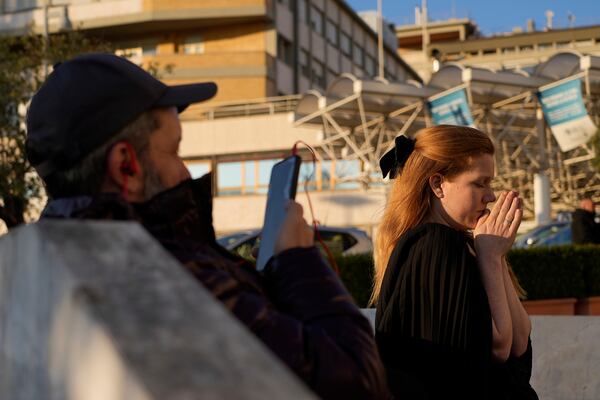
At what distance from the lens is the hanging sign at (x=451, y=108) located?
34031 millimetres

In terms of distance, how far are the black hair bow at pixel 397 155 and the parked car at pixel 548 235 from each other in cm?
1937

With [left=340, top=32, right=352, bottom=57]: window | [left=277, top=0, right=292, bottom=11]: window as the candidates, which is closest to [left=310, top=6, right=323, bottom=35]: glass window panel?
[left=277, top=0, right=292, bottom=11]: window

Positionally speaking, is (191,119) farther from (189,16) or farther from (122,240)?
(122,240)

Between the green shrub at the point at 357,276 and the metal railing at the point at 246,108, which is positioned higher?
the metal railing at the point at 246,108

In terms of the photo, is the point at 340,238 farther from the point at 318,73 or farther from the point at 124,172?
the point at 318,73

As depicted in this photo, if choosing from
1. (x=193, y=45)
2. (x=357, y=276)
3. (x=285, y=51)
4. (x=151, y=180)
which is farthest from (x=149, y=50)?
(x=151, y=180)

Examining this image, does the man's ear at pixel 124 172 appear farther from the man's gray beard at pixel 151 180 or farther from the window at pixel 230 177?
the window at pixel 230 177

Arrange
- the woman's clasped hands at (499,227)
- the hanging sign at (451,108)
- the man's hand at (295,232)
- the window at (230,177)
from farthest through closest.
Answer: the window at (230,177), the hanging sign at (451,108), the woman's clasped hands at (499,227), the man's hand at (295,232)

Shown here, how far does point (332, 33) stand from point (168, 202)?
65291 mm

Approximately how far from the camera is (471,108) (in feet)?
129

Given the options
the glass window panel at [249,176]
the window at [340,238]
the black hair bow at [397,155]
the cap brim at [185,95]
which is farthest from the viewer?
the glass window panel at [249,176]

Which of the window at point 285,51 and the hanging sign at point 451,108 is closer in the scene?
the hanging sign at point 451,108

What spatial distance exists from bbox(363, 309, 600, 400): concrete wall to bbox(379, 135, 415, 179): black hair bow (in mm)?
2883

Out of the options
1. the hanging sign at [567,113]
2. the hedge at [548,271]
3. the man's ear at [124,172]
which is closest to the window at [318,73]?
the hanging sign at [567,113]
